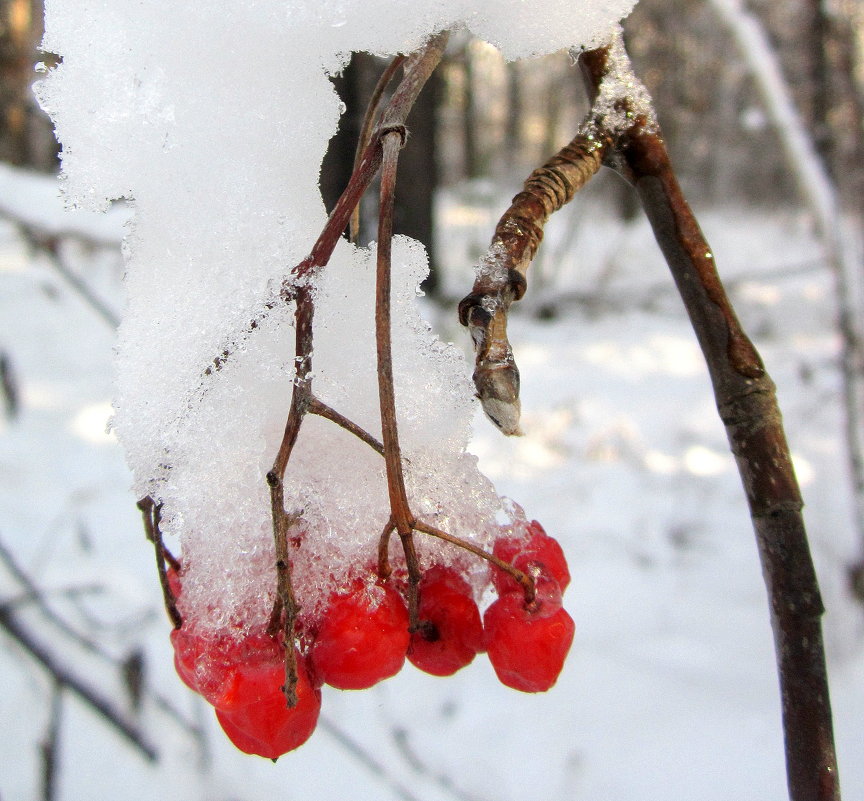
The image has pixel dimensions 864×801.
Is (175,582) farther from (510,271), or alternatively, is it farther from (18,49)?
(18,49)

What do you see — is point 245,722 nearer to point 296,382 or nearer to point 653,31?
point 296,382

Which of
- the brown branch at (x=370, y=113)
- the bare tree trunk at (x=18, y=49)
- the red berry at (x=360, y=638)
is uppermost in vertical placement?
the bare tree trunk at (x=18, y=49)

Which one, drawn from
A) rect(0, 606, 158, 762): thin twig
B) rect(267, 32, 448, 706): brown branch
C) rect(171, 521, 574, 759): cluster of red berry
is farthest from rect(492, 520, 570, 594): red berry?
rect(0, 606, 158, 762): thin twig

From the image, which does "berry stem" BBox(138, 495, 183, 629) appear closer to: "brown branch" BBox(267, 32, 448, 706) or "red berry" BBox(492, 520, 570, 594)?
"brown branch" BBox(267, 32, 448, 706)

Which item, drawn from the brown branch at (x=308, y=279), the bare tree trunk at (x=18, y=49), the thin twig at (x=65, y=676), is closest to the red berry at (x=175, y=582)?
the brown branch at (x=308, y=279)

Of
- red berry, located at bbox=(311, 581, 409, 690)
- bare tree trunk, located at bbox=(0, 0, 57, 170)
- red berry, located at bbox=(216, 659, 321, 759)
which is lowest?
red berry, located at bbox=(216, 659, 321, 759)

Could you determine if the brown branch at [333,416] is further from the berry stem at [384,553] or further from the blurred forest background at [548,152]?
the blurred forest background at [548,152]
